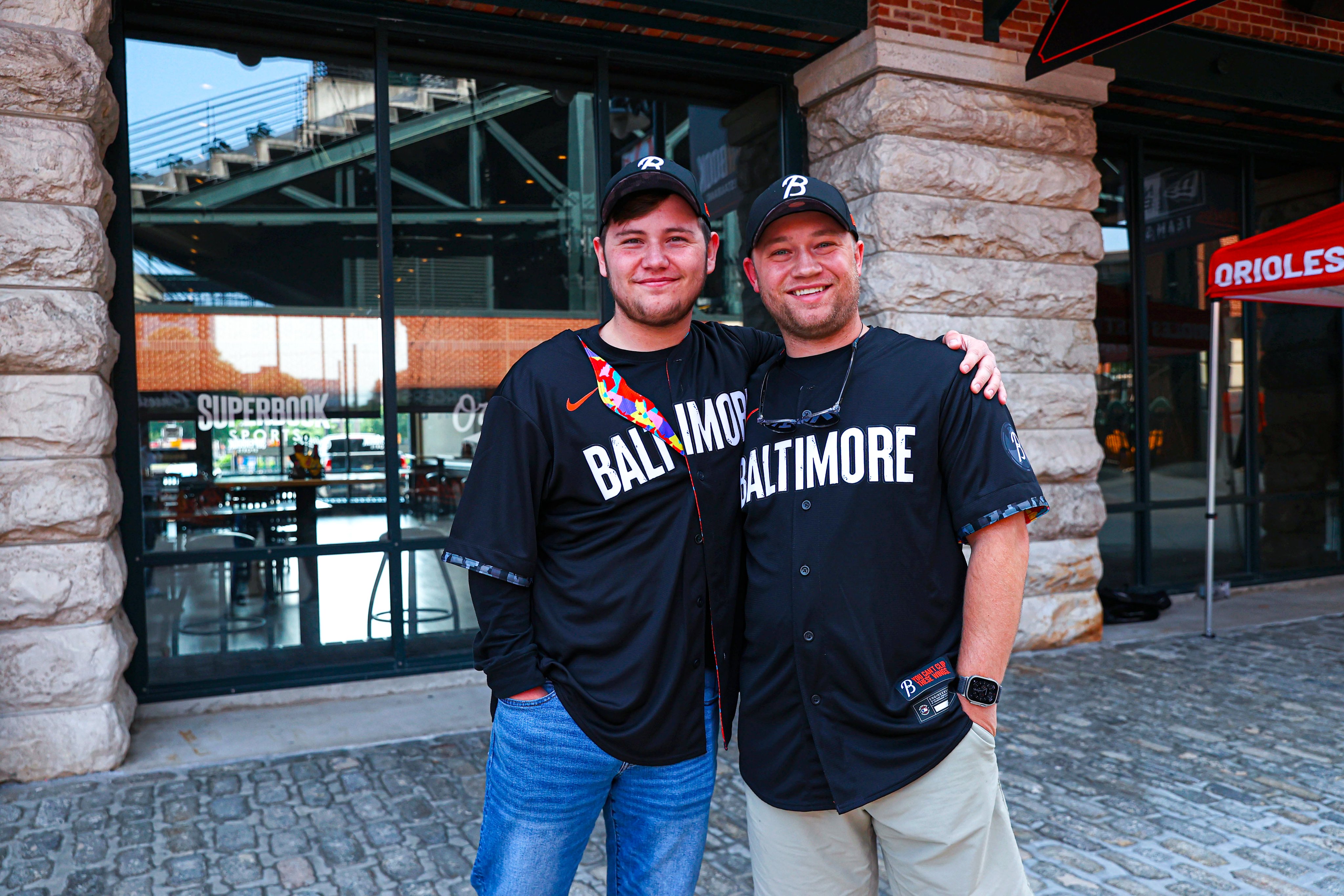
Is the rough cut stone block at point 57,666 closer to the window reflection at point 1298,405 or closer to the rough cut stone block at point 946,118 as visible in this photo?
the rough cut stone block at point 946,118

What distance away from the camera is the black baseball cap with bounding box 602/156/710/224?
2.23 meters

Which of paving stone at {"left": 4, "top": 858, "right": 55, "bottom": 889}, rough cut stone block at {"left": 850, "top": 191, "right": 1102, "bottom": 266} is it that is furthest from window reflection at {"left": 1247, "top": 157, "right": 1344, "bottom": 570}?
paving stone at {"left": 4, "top": 858, "right": 55, "bottom": 889}

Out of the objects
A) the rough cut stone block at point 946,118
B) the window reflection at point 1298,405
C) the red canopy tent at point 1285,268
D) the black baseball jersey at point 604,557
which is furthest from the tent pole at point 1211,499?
the black baseball jersey at point 604,557

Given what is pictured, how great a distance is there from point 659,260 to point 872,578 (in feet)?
2.90

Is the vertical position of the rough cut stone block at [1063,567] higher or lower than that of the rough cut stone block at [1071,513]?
lower

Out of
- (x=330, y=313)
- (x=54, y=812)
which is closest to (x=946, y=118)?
(x=330, y=313)

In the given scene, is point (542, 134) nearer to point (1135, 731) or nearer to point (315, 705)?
point (315, 705)

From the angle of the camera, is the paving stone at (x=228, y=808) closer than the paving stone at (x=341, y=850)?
No

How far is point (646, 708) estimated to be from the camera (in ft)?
7.06

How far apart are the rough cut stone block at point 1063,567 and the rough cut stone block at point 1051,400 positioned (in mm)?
665

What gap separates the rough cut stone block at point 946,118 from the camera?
6012 millimetres

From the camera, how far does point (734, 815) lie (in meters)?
4.00

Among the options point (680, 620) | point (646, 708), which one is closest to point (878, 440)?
point (680, 620)

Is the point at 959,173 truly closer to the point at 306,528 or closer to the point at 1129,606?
the point at 1129,606
